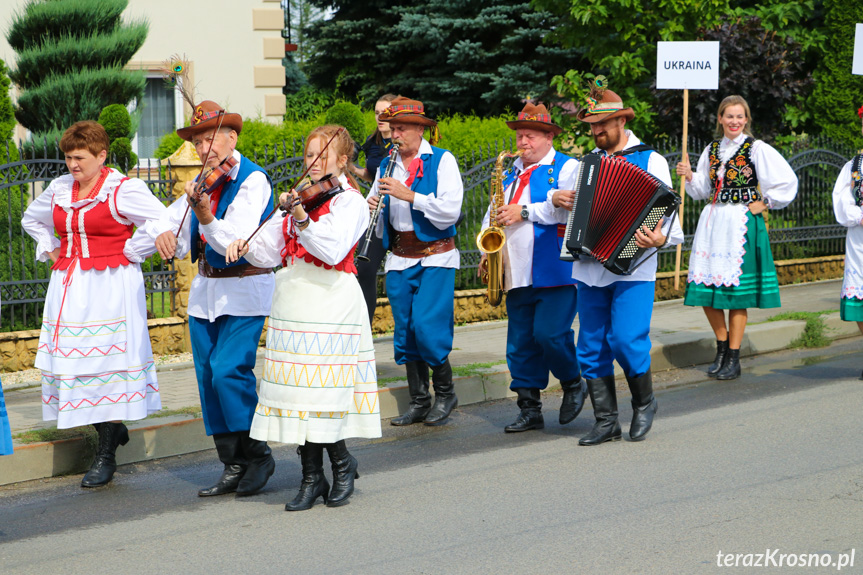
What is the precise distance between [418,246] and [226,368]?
204cm

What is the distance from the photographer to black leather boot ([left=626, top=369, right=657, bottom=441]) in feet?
22.1

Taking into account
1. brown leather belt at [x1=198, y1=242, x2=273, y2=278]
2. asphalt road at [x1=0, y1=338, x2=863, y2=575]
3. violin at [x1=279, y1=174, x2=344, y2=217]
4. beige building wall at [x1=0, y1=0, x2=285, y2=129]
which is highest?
beige building wall at [x1=0, y1=0, x2=285, y2=129]

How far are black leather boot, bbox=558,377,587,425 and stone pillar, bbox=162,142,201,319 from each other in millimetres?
3977

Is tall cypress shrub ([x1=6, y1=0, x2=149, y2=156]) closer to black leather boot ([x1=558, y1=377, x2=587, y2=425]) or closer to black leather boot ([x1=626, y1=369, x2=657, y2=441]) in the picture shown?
black leather boot ([x1=558, y1=377, x2=587, y2=425])

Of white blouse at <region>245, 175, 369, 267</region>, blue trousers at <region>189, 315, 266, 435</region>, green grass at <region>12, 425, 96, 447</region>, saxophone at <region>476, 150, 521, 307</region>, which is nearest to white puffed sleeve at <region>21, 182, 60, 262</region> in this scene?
green grass at <region>12, 425, 96, 447</region>

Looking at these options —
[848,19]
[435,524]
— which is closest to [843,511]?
[435,524]

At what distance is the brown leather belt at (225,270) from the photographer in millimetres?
5629

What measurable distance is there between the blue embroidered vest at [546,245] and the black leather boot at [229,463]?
227cm

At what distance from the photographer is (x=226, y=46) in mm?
17125

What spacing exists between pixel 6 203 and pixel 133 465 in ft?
13.5

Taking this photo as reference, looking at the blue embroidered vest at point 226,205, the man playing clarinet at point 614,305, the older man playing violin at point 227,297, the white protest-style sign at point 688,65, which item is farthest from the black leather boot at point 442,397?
the white protest-style sign at point 688,65

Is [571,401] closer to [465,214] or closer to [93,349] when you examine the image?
[93,349]

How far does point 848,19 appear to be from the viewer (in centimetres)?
1684

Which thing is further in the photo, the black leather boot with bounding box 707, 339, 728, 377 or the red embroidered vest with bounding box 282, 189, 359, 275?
the black leather boot with bounding box 707, 339, 728, 377
